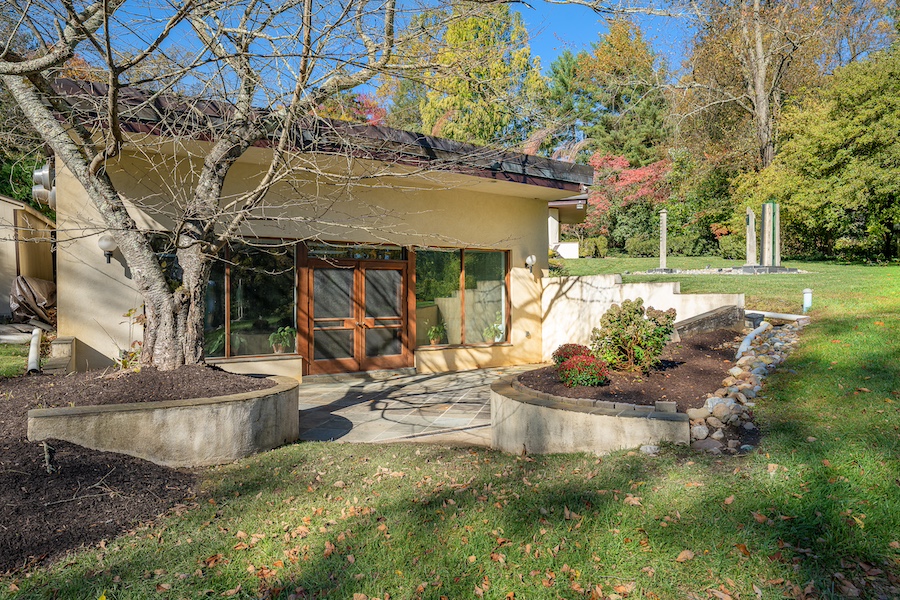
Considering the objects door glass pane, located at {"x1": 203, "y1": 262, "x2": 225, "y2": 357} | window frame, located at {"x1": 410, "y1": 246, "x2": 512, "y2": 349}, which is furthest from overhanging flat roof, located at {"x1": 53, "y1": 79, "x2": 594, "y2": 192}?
door glass pane, located at {"x1": 203, "y1": 262, "x2": 225, "y2": 357}

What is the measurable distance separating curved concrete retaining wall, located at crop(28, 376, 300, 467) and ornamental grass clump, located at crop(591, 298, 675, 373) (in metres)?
3.27

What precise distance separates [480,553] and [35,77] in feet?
17.7

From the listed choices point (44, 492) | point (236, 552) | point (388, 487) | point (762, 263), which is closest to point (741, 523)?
point (388, 487)

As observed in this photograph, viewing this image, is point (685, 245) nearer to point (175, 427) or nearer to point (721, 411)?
point (721, 411)

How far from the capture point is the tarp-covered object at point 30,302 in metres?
9.16

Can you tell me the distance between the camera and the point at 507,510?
139 inches

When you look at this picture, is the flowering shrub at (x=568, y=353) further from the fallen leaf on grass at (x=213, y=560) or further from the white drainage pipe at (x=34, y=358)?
the white drainage pipe at (x=34, y=358)

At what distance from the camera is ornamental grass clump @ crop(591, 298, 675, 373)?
552 centimetres

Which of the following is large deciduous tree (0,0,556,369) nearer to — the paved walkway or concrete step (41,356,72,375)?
concrete step (41,356,72,375)

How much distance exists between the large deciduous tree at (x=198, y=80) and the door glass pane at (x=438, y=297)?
4803mm

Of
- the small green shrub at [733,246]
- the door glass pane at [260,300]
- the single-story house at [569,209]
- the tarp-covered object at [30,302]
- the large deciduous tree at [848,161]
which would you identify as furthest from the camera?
the small green shrub at [733,246]

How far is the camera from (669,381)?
5363 millimetres

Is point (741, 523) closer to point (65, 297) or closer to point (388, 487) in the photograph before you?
point (388, 487)

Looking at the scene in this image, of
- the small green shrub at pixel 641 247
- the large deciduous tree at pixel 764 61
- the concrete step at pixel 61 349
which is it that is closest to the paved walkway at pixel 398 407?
the concrete step at pixel 61 349
